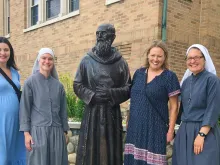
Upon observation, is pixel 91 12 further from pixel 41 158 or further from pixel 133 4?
pixel 41 158

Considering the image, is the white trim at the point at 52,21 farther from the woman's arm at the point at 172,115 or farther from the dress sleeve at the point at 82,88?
the woman's arm at the point at 172,115

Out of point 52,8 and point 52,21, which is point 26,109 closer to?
point 52,21

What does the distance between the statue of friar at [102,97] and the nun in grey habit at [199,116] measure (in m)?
0.69

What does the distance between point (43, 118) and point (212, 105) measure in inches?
71.4

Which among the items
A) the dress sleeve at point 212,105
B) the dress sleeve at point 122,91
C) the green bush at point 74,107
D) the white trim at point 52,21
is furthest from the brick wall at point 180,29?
the dress sleeve at point 212,105

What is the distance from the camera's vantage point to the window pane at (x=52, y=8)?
36.3ft

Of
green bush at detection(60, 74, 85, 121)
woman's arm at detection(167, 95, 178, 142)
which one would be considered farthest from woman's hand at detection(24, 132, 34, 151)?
green bush at detection(60, 74, 85, 121)

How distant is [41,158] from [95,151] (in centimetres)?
60

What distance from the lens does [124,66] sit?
3.49m

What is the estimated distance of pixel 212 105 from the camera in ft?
9.63

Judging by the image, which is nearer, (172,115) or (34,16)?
(172,115)

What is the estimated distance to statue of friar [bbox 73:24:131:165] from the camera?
11.0ft

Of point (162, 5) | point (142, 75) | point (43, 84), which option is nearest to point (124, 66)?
Result: point (142, 75)

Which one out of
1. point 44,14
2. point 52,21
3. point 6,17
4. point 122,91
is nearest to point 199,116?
point 122,91
